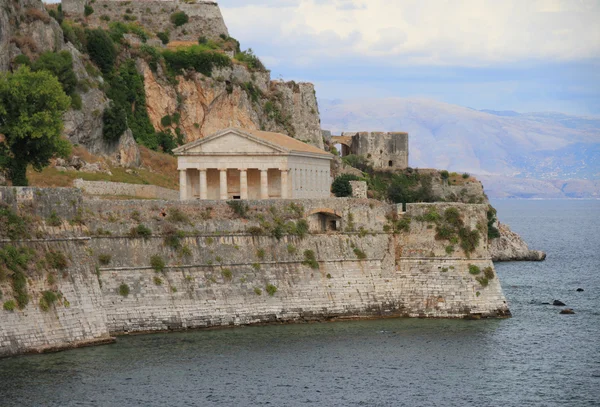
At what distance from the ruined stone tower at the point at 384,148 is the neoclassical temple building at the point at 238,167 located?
60.7 metres

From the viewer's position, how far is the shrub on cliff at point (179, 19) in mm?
121562

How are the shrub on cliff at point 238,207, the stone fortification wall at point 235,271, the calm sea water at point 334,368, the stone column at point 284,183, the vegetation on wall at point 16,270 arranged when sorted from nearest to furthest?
the calm sea water at point 334,368 < the vegetation on wall at point 16,270 < the stone fortification wall at point 235,271 < the shrub on cliff at point 238,207 < the stone column at point 284,183

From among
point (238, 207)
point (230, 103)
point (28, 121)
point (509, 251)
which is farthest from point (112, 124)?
point (509, 251)

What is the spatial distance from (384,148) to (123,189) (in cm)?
6433

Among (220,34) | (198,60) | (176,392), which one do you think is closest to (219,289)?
(176,392)

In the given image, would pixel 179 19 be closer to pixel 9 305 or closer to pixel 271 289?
pixel 271 289

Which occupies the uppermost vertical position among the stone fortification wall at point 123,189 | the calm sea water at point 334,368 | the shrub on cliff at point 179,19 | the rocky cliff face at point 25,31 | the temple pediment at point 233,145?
the shrub on cliff at point 179,19

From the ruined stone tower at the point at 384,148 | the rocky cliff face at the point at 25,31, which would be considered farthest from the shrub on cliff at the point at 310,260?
the ruined stone tower at the point at 384,148

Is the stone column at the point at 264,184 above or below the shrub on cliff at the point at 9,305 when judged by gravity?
above

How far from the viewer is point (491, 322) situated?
210ft

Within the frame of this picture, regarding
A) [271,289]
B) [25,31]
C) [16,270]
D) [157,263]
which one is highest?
[25,31]

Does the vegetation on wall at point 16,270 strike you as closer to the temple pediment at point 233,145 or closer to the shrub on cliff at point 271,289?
the shrub on cliff at point 271,289

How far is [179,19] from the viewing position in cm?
12156

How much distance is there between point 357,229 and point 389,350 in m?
11.4
